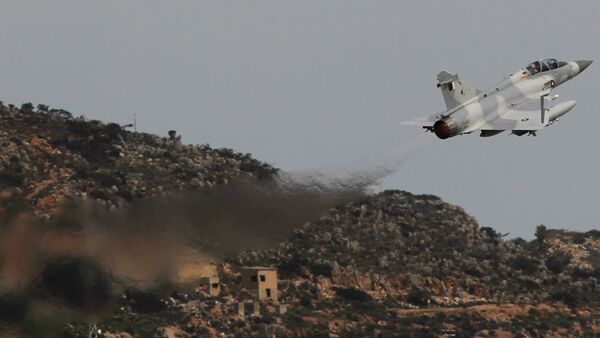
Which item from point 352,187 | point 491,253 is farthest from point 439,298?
point 352,187

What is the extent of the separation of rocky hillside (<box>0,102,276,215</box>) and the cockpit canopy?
129 ft

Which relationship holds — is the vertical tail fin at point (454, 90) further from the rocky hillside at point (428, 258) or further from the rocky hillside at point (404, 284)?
the rocky hillside at point (428, 258)

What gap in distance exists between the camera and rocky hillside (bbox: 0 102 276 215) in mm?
128000

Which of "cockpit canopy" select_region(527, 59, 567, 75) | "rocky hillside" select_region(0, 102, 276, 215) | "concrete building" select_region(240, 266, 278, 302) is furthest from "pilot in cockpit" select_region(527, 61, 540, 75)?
"concrete building" select_region(240, 266, 278, 302)

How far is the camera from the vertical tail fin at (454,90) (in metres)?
77.6

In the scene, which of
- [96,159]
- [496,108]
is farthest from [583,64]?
[96,159]

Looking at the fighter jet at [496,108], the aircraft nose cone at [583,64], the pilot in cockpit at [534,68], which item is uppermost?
the aircraft nose cone at [583,64]

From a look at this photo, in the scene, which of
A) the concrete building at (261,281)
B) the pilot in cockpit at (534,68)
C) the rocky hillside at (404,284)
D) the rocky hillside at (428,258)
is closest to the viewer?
the pilot in cockpit at (534,68)

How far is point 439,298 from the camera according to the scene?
143 metres

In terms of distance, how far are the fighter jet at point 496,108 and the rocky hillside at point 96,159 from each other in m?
40.8

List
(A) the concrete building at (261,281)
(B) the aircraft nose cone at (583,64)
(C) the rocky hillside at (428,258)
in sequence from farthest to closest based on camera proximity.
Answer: (C) the rocky hillside at (428,258)
(A) the concrete building at (261,281)
(B) the aircraft nose cone at (583,64)

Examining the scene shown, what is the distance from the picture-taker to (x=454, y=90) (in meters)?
78.0

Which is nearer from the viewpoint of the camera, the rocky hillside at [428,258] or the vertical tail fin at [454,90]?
the vertical tail fin at [454,90]

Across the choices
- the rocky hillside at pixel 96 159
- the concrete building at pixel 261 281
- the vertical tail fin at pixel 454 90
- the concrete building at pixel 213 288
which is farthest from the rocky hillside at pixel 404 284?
the vertical tail fin at pixel 454 90
